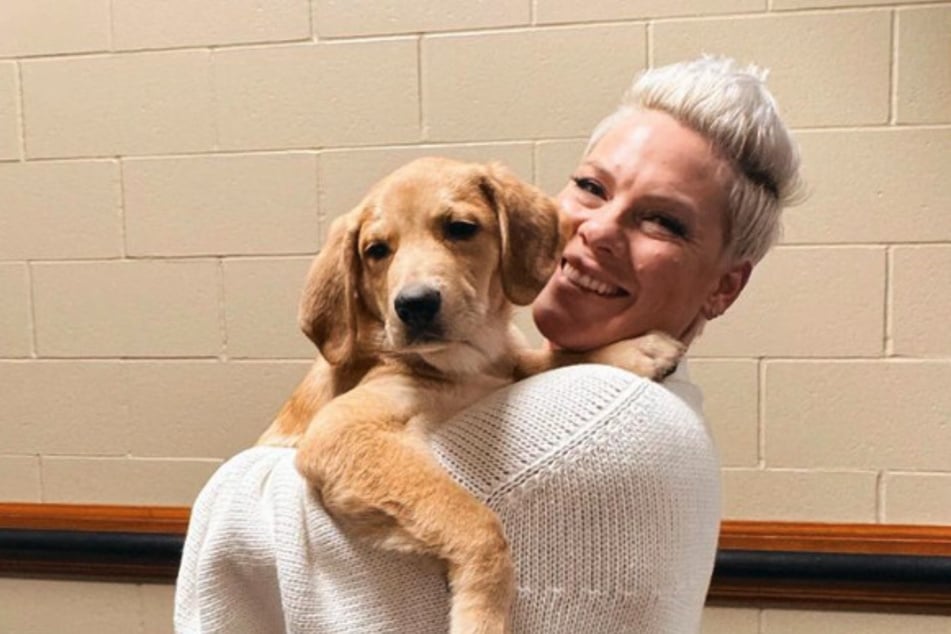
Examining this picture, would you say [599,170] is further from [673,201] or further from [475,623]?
[475,623]

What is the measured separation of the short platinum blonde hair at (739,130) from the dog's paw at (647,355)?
234mm

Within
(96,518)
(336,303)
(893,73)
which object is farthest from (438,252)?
(96,518)

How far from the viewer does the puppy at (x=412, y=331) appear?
3.63ft

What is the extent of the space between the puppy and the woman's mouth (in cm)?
6

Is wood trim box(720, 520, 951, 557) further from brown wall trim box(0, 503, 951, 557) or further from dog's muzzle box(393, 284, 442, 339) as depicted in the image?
dog's muzzle box(393, 284, 442, 339)

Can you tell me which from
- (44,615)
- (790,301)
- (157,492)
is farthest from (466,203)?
(44,615)

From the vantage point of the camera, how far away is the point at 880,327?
7.12ft

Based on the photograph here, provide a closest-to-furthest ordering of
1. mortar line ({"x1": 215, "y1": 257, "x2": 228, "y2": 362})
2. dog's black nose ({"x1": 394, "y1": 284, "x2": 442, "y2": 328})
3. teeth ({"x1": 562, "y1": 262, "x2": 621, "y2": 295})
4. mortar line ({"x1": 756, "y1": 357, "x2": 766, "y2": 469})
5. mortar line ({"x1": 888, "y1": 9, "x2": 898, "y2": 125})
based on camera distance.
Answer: dog's black nose ({"x1": 394, "y1": 284, "x2": 442, "y2": 328}) < teeth ({"x1": 562, "y1": 262, "x2": 621, "y2": 295}) < mortar line ({"x1": 888, "y1": 9, "x2": 898, "y2": 125}) < mortar line ({"x1": 756, "y1": 357, "x2": 766, "y2": 469}) < mortar line ({"x1": 215, "y1": 257, "x2": 228, "y2": 362})

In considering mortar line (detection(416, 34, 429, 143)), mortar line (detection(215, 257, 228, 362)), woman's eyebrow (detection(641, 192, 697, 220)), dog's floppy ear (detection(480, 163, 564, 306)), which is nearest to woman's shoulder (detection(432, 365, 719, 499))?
dog's floppy ear (detection(480, 163, 564, 306))

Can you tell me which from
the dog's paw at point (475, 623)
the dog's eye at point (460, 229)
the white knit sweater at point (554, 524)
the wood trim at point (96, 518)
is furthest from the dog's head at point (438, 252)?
the wood trim at point (96, 518)

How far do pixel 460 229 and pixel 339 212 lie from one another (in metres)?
1.08

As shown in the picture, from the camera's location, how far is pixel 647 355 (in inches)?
52.9

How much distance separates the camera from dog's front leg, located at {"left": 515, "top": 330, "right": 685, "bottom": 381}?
133cm

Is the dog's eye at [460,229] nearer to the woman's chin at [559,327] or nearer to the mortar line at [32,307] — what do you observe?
the woman's chin at [559,327]
